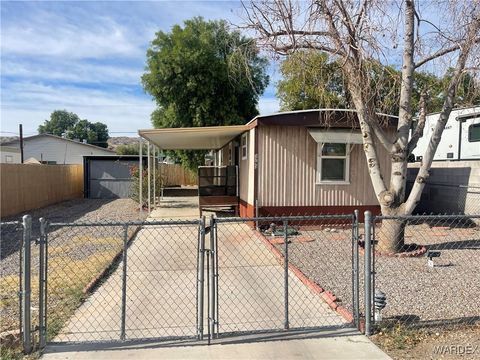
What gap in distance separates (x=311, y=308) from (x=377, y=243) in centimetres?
407

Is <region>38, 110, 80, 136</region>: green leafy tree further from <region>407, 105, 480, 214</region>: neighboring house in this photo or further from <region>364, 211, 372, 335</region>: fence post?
<region>364, 211, 372, 335</region>: fence post

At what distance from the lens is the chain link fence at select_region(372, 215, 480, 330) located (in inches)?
187

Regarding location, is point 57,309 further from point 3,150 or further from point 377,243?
point 3,150

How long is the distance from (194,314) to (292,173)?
6.96m

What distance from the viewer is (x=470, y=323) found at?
4676 millimetres

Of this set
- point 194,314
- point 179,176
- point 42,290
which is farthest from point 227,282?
point 179,176

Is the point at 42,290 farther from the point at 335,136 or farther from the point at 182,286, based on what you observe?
the point at 335,136

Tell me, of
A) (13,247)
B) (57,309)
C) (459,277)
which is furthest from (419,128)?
(13,247)

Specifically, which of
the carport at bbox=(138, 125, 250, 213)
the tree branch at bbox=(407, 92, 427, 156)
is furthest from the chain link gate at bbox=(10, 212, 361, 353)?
the carport at bbox=(138, 125, 250, 213)

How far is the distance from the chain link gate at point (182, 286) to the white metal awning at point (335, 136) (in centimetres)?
266

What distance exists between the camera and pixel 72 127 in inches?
4063

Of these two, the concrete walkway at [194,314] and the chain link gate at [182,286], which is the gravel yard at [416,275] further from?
the concrete walkway at [194,314]

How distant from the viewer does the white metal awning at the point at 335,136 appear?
1130 centimetres

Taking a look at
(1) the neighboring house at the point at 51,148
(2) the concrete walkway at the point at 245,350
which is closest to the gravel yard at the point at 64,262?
(2) the concrete walkway at the point at 245,350
